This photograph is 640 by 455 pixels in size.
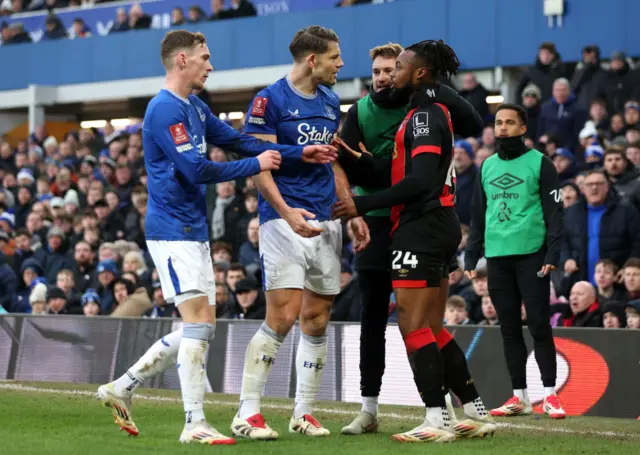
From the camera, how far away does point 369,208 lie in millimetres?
6742

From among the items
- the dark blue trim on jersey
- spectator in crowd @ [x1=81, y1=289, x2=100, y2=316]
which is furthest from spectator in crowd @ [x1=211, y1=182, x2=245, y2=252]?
the dark blue trim on jersey

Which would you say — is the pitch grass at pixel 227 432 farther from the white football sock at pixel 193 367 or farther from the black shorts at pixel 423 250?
the black shorts at pixel 423 250

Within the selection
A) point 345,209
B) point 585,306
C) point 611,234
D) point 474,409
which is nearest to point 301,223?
point 345,209

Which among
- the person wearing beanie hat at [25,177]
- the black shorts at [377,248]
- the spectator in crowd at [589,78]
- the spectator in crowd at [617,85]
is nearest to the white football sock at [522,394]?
the black shorts at [377,248]

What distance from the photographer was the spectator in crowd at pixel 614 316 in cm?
980

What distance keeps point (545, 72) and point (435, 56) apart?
9370mm

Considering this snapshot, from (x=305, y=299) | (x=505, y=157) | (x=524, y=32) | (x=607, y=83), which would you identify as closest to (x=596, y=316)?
(x=505, y=157)

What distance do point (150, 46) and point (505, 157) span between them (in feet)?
52.5

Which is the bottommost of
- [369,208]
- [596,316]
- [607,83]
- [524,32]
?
[596,316]

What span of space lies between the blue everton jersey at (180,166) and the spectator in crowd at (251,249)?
7.19 metres

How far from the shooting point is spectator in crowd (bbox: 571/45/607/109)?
50.4 feet

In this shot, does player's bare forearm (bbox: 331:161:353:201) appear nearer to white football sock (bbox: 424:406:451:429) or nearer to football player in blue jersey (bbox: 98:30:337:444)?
football player in blue jersey (bbox: 98:30:337:444)

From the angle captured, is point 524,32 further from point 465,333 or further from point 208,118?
point 208,118

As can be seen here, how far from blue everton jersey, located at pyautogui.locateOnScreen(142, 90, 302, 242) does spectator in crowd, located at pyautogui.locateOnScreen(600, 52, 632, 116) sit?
9053 millimetres
